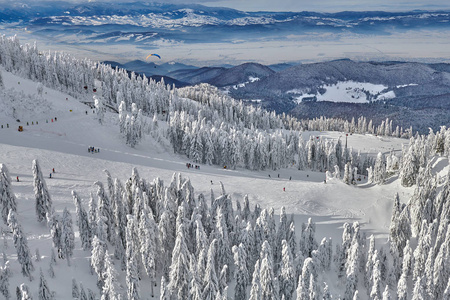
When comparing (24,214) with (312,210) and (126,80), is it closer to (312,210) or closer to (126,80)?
(312,210)

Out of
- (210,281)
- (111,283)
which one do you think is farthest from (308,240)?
(111,283)

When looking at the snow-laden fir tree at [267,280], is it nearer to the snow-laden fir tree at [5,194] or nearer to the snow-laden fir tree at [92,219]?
the snow-laden fir tree at [92,219]

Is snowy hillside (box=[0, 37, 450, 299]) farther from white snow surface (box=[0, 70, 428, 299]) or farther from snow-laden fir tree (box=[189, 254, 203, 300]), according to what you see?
white snow surface (box=[0, 70, 428, 299])

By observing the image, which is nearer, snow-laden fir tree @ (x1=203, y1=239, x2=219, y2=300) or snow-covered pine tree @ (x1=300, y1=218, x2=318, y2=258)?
snow-laden fir tree @ (x1=203, y1=239, x2=219, y2=300)

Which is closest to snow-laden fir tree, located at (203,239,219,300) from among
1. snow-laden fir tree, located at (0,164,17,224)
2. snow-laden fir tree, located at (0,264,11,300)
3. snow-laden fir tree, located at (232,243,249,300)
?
snow-laden fir tree, located at (232,243,249,300)

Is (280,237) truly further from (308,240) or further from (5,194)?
(5,194)

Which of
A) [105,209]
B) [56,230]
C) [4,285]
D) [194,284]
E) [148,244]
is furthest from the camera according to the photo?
[105,209]
